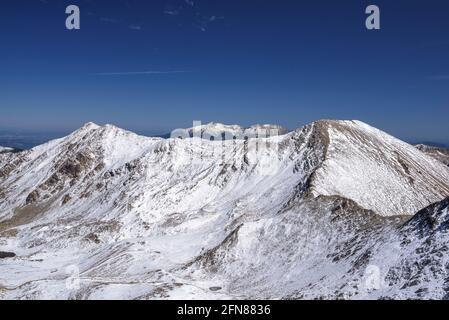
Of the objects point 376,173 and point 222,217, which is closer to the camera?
point 222,217

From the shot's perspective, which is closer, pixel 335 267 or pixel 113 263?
pixel 335 267

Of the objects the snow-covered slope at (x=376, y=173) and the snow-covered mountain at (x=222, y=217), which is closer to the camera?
the snow-covered mountain at (x=222, y=217)

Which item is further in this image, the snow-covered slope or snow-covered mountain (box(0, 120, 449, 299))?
the snow-covered slope

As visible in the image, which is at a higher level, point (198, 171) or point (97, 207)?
point (198, 171)

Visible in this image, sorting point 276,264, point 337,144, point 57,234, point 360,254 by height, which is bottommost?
point 57,234

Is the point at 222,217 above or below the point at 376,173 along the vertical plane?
below
